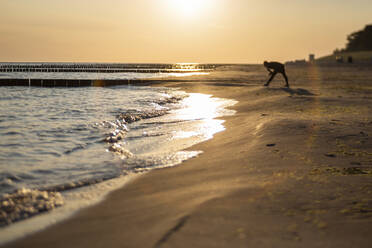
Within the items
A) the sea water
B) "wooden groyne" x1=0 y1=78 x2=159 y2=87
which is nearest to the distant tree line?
"wooden groyne" x1=0 y1=78 x2=159 y2=87

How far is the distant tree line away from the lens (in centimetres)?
10100

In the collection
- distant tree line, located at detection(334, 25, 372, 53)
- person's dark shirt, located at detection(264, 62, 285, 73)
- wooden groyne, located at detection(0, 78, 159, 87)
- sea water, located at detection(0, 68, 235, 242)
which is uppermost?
distant tree line, located at detection(334, 25, 372, 53)

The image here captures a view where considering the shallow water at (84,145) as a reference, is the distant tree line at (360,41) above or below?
above

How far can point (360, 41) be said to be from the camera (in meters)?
105

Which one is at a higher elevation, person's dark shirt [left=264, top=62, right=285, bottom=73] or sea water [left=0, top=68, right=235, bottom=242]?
person's dark shirt [left=264, top=62, right=285, bottom=73]

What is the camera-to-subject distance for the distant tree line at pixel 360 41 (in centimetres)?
10100

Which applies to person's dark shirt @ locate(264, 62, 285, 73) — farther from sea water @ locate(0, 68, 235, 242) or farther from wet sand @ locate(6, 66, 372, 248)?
wet sand @ locate(6, 66, 372, 248)

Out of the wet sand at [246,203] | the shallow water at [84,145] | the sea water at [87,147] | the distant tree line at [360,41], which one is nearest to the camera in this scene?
the wet sand at [246,203]

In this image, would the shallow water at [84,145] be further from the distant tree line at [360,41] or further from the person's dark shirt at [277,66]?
the distant tree line at [360,41]

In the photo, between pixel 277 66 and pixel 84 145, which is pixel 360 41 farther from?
pixel 84 145

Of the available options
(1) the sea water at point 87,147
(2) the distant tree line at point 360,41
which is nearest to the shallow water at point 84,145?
(1) the sea water at point 87,147

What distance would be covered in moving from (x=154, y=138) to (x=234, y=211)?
442 centimetres

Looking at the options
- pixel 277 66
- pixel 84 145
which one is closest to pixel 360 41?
pixel 277 66

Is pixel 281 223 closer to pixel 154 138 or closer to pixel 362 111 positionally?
pixel 154 138
